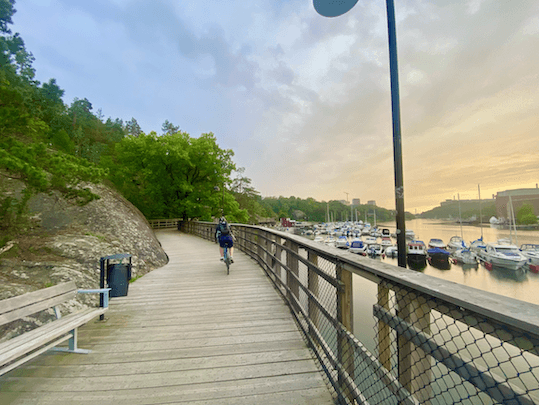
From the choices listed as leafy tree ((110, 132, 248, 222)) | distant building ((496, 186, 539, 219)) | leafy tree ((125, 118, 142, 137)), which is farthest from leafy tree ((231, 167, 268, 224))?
distant building ((496, 186, 539, 219))

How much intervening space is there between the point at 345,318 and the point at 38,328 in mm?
3398

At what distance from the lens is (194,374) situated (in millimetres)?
2662

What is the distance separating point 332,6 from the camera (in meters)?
3.40

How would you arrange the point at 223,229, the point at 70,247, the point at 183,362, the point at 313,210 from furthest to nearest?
1. the point at 313,210
2. the point at 70,247
3. the point at 223,229
4. the point at 183,362

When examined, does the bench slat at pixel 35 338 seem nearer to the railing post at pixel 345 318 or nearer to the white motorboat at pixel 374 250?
the railing post at pixel 345 318

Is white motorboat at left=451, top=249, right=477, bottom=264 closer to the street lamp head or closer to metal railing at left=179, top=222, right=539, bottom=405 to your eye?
metal railing at left=179, top=222, right=539, bottom=405

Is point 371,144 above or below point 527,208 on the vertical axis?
above

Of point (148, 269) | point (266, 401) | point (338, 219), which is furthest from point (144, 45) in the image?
point (338, 219)

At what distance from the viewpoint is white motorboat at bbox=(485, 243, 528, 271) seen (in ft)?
113

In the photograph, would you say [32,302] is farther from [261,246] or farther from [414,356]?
[261,246]

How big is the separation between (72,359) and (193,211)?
951 inches

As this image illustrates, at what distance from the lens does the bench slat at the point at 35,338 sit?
7.52 feet

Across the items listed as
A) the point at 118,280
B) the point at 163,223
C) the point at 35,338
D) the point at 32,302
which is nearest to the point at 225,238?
the point at 118,280

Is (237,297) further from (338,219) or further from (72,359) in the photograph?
(338,219)
